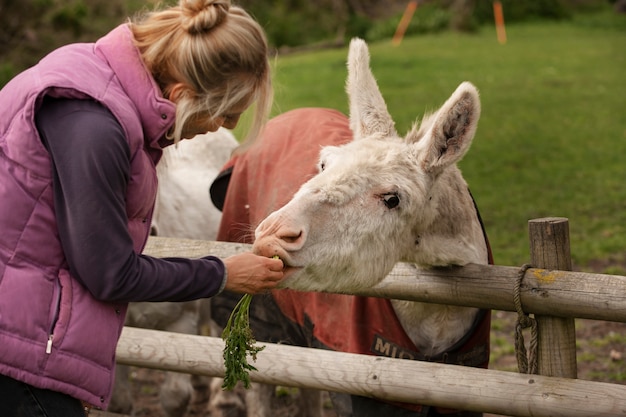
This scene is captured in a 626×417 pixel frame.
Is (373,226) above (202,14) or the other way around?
the other way around

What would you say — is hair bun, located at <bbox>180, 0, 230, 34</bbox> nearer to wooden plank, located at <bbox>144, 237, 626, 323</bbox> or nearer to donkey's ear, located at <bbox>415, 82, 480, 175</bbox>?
donkey's ear, located at <bbox>415, 82, 480, 175</bbox>

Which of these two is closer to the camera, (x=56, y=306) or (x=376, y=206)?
(x=56, y=306)

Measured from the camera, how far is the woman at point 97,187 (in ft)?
7.52

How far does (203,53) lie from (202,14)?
4.6 inches

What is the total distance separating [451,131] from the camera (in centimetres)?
316

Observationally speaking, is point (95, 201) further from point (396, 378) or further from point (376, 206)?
point (396, 378)

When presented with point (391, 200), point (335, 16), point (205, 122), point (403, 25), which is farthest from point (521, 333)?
point (335, 16)

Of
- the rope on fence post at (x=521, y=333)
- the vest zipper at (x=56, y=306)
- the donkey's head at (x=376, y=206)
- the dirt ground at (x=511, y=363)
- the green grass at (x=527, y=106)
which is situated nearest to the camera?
the vest zipper at (x=56, y=306)

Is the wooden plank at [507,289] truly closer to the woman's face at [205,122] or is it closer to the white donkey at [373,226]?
the white donkey at [373,226]

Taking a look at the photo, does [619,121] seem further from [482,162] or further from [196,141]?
[196,141]

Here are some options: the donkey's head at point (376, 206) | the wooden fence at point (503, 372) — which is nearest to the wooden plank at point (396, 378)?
the wooden fence at point (503, 372)

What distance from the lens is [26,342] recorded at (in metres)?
2.39

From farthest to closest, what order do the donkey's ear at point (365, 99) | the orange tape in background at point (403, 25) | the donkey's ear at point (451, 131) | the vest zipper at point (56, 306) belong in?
the orange tape in background at point (403, 25) < the donkey's ear at point (365, 99) < the donkey's ear at point (451, 131) < the vest zipper at point (56, 306)

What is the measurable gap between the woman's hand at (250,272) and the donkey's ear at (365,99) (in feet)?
Result: 3.37
